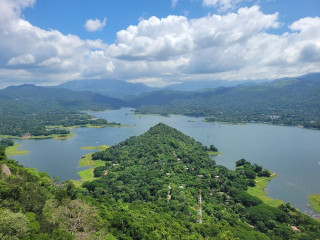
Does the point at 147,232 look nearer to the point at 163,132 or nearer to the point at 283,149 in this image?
the point at 163,132

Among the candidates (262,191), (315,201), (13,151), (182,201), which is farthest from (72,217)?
(13,151)

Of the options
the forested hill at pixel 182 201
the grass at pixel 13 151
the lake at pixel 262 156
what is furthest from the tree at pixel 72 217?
the grass at pixel 13 151

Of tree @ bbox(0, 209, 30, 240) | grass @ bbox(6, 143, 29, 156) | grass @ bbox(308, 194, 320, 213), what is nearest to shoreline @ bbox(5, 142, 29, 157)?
grass @ bbox(6, 143, 29, 156)

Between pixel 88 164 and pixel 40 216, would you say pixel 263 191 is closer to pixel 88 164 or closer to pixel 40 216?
pixel 40 216

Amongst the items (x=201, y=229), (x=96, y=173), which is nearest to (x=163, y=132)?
(x=96, y=173)

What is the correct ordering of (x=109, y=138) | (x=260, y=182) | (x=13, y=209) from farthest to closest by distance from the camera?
(x=109, y=138) < (x=260, y=182) < (x=13, y=209)

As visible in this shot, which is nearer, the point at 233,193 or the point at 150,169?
the point at 233,193

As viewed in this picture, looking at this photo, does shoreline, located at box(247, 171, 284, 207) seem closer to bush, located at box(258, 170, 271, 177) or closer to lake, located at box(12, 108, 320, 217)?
bush, located at box(258, 170, 271, 177)
